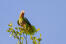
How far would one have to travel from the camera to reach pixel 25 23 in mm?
11891

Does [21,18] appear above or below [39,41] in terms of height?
above

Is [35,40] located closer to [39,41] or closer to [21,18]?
[39,41]

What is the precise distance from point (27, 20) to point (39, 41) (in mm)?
933

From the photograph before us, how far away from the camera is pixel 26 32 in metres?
11.6

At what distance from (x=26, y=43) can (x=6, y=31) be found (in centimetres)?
95

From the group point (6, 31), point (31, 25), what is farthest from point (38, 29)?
point (6, 31)

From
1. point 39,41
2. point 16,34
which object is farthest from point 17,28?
point 39,41

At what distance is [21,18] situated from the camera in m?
12.0

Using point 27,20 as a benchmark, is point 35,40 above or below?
below

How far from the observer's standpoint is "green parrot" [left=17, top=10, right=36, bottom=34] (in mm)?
11664

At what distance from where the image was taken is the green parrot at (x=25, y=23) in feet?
38.3

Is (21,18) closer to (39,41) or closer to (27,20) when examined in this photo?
(27,20)

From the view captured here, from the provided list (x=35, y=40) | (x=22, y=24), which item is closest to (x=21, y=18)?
(x=22, y=24)

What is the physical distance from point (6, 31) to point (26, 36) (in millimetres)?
738
